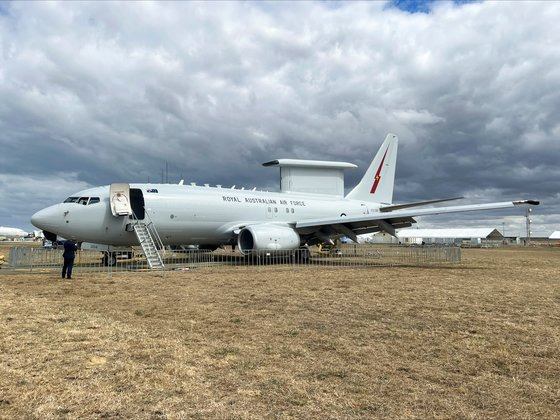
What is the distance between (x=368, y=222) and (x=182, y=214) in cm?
996

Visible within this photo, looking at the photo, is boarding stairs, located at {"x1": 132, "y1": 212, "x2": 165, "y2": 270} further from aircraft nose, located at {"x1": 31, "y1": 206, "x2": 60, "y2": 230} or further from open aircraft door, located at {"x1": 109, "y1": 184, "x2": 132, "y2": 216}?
aircraft nose, located at {"x1": 31, "y1": 206, "x2": 60, "y2": 230}

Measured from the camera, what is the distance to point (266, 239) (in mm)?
20875

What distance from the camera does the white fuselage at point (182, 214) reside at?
18250mm

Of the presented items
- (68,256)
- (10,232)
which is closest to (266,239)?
(68,256)

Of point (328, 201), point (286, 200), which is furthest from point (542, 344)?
point (328, 201)

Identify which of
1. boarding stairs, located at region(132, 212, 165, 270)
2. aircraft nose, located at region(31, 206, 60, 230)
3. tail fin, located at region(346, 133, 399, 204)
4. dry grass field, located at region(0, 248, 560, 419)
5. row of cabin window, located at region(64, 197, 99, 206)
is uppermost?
tail fin, located at region(346, 133, 399, 204)

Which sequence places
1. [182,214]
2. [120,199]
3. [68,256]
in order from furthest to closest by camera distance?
[182,214], [120,199], [68,256]

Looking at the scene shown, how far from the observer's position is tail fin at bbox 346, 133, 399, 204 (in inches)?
1289

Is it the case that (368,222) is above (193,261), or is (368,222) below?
above

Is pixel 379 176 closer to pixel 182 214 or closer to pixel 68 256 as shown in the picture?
pixel 182 214

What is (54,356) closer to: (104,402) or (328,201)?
(104,402)

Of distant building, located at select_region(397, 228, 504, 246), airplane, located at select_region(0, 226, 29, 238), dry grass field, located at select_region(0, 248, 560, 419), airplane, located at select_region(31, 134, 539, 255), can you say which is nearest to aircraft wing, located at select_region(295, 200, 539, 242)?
airplane, located at select_region(31, 134, 539, 255)

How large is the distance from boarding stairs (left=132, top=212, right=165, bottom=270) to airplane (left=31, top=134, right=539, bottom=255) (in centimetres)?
13

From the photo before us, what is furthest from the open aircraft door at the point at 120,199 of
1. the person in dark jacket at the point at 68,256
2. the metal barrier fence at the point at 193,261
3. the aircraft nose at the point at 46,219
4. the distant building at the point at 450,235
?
the distant building at the point at 450,235
